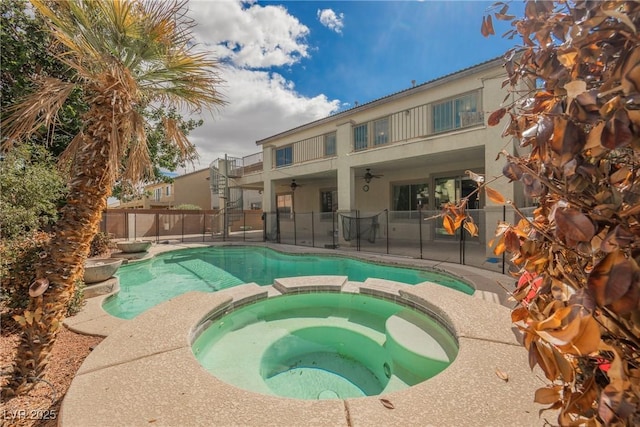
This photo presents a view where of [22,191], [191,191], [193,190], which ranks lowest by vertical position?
[22,191]

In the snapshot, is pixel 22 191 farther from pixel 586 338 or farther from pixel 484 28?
pixel 586 338

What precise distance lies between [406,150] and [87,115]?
9.08 m

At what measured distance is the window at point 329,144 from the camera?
1359 centimetres

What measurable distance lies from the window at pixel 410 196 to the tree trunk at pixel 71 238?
40.4 ft

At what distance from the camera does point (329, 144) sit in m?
13.8

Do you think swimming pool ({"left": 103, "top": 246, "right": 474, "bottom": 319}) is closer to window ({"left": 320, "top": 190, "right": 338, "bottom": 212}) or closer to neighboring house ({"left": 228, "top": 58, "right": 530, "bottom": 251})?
neighboring house ({"left": 228, "top": 58, "right": 530, "bottom": 251})

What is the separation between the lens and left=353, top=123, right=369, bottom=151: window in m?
12.0

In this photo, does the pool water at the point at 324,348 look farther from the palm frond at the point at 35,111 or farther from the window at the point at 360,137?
the window at the point at 360,137

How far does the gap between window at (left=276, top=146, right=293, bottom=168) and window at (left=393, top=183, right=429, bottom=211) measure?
6.20 metres

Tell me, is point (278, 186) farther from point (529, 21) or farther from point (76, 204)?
point (529, 21)

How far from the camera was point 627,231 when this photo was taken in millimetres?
671

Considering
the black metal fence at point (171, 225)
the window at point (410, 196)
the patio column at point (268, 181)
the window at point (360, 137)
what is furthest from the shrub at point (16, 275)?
the window at point (410, 196)

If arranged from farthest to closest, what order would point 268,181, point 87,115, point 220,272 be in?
point 268,181
point 220,272
point 87,115

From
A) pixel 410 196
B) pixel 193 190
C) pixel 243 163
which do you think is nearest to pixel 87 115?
pixel 410 196
